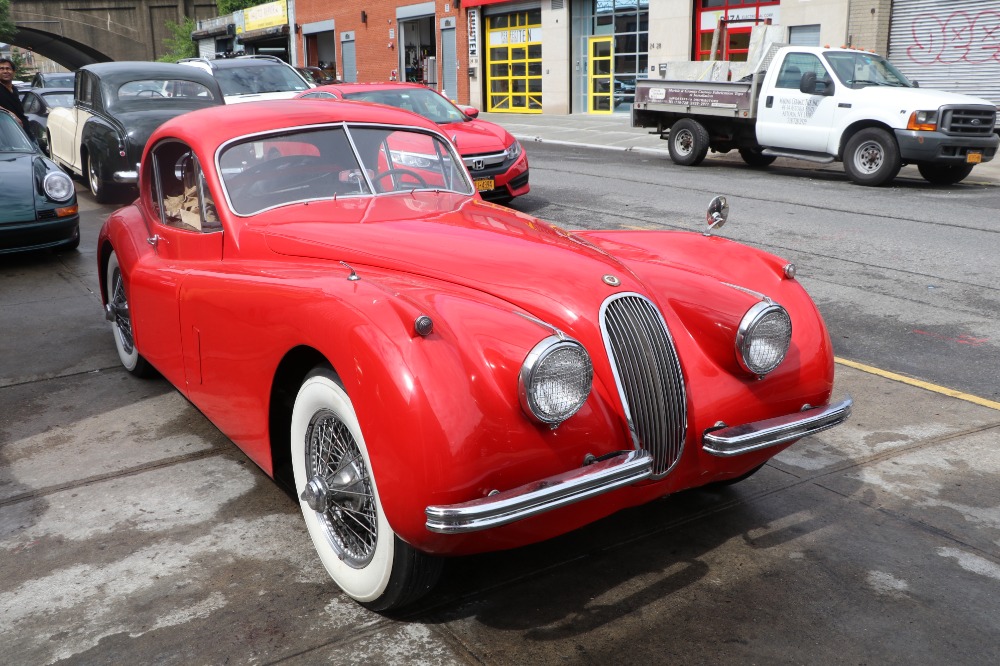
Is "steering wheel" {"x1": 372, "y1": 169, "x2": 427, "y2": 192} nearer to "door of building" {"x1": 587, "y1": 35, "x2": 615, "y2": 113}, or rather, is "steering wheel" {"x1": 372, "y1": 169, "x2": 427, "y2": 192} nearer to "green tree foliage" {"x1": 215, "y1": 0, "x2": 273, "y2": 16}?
"door of building" {"x1": 587, "y1": 35, "x2": 615, "y2": 113}

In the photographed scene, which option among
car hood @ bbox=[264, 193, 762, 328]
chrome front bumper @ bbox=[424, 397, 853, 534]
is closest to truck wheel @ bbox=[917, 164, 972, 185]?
car hood @ bbox=[264, 193, 762, 328]

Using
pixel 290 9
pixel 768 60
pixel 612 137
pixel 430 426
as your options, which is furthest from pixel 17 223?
pixel 290 9

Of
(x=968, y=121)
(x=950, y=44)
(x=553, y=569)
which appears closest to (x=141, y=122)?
(x=553, y=569)

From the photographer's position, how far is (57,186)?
891 centimetres

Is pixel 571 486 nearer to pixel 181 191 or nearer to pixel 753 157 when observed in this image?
pixel 181 191

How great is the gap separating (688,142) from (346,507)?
48.3ft

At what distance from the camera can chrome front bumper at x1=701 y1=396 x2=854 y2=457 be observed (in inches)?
127

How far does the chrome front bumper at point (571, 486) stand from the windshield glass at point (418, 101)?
9940 millimetres

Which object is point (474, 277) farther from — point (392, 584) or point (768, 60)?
point (768, 60)

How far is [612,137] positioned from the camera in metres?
22.2

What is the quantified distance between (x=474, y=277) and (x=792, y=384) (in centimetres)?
128

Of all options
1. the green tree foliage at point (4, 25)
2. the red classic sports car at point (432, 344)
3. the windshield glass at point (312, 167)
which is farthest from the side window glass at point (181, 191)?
the green tree foliage at point (4, 25)

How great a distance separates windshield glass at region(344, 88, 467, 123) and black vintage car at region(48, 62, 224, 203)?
6.85ft

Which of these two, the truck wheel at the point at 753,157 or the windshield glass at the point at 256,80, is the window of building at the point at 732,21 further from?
the windshield glass at the point at 256,80
